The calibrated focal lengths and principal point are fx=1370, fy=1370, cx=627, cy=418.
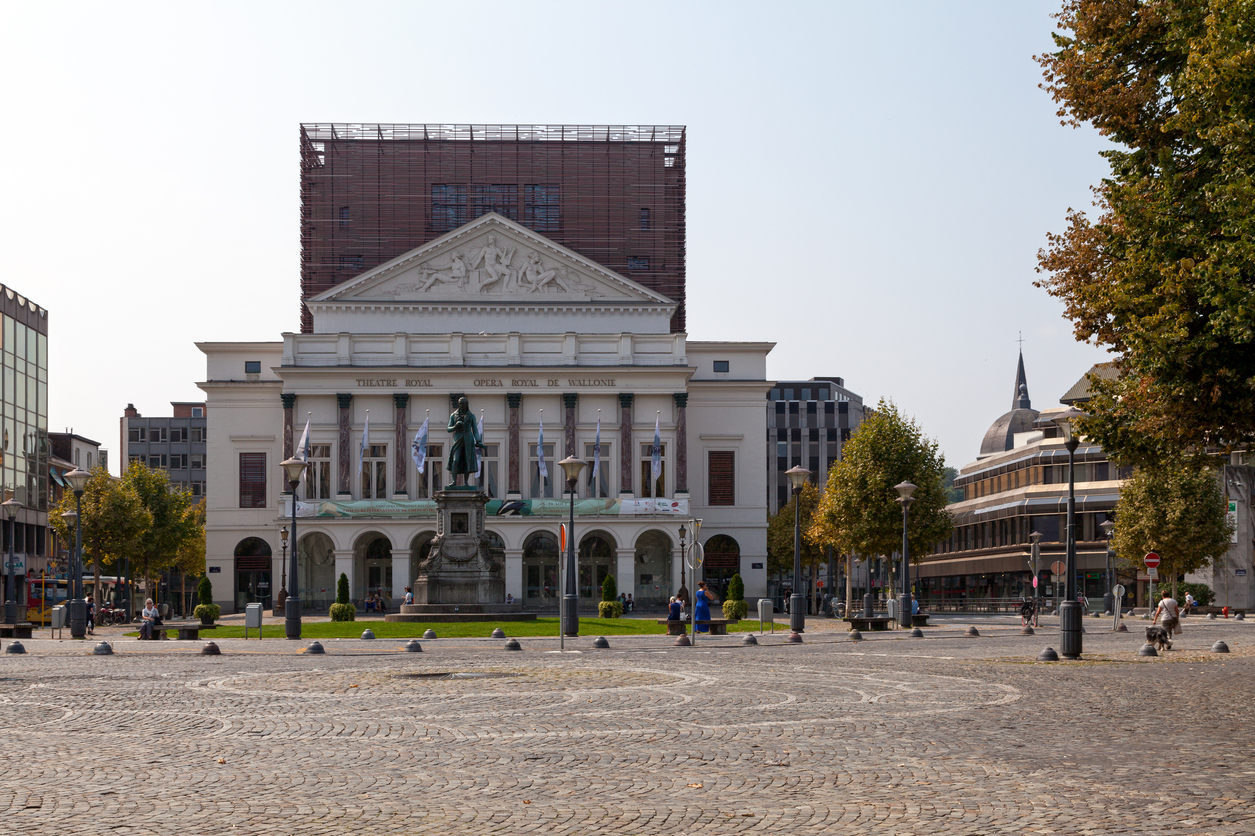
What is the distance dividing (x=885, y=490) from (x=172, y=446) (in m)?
90.0

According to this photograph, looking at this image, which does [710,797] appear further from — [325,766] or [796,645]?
[796,645]

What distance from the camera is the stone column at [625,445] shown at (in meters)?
85.0

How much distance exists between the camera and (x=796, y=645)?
36.9m

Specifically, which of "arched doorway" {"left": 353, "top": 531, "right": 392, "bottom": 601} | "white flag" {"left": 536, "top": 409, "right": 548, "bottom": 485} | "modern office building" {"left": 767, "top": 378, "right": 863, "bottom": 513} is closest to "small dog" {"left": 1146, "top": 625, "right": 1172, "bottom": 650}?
"white flag" {"left": 536, "top": 409, "right": 548, "bottom": 485}

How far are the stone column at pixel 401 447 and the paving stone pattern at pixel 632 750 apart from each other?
190 ft

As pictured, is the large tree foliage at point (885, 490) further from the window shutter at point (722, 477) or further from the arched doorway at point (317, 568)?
the arched doorway at point (317, 568)

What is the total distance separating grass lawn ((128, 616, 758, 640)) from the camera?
43678 mm

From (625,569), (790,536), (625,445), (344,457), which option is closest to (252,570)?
(344,457)

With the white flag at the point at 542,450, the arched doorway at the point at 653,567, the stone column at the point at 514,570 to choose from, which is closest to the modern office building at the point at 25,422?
the stone column at the point at 514,570

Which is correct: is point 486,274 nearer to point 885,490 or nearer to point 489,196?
point 489,196

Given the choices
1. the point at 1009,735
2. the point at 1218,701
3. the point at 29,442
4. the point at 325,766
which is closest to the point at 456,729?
the point at 325,766

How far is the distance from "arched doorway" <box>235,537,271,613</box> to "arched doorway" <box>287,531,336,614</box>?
115 inches

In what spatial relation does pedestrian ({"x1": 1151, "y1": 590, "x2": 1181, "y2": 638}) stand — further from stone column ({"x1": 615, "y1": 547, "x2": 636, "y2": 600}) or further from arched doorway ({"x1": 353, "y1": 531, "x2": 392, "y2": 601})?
arched doorway ({"x1": 353, "y1": 531, "x2": 392, "y2": 601})

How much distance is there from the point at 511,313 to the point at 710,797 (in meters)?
77.5
